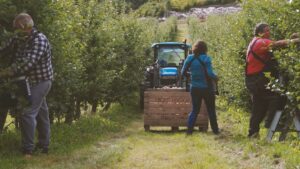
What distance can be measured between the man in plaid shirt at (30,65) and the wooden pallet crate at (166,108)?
4.92 m

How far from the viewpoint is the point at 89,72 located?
13820mm

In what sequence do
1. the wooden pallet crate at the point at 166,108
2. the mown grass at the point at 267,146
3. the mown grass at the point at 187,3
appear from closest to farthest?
the mown grass at the point at 267,146 → the wooden pallet crate at the point at 166,108 → the mown grass at the point at 187,3

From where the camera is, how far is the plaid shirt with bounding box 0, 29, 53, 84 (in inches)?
290

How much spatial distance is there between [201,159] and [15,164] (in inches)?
107

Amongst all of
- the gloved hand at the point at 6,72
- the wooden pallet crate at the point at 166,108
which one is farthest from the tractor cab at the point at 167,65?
the gloved hand at the point at 6,72

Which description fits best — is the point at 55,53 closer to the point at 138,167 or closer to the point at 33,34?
the point at 33,34

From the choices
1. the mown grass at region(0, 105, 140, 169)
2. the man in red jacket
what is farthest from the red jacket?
the mown grass at region(0, 105, 140, 169)

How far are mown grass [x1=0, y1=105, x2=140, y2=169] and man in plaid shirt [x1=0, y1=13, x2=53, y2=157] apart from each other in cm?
30

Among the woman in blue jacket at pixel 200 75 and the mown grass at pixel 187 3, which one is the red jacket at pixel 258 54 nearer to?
the woman in blue jacket at pixel 200 75

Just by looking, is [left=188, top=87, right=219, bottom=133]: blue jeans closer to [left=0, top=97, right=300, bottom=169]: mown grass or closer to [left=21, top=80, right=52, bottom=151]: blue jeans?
[left=0, top=97, right=300, bottom=169]: mown grass

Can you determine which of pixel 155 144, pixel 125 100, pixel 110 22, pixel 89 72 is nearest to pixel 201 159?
→ pixel 155 144

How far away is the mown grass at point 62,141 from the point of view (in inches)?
290

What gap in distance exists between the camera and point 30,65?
7.37m

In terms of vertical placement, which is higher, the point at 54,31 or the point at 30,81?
the point at 54,31
